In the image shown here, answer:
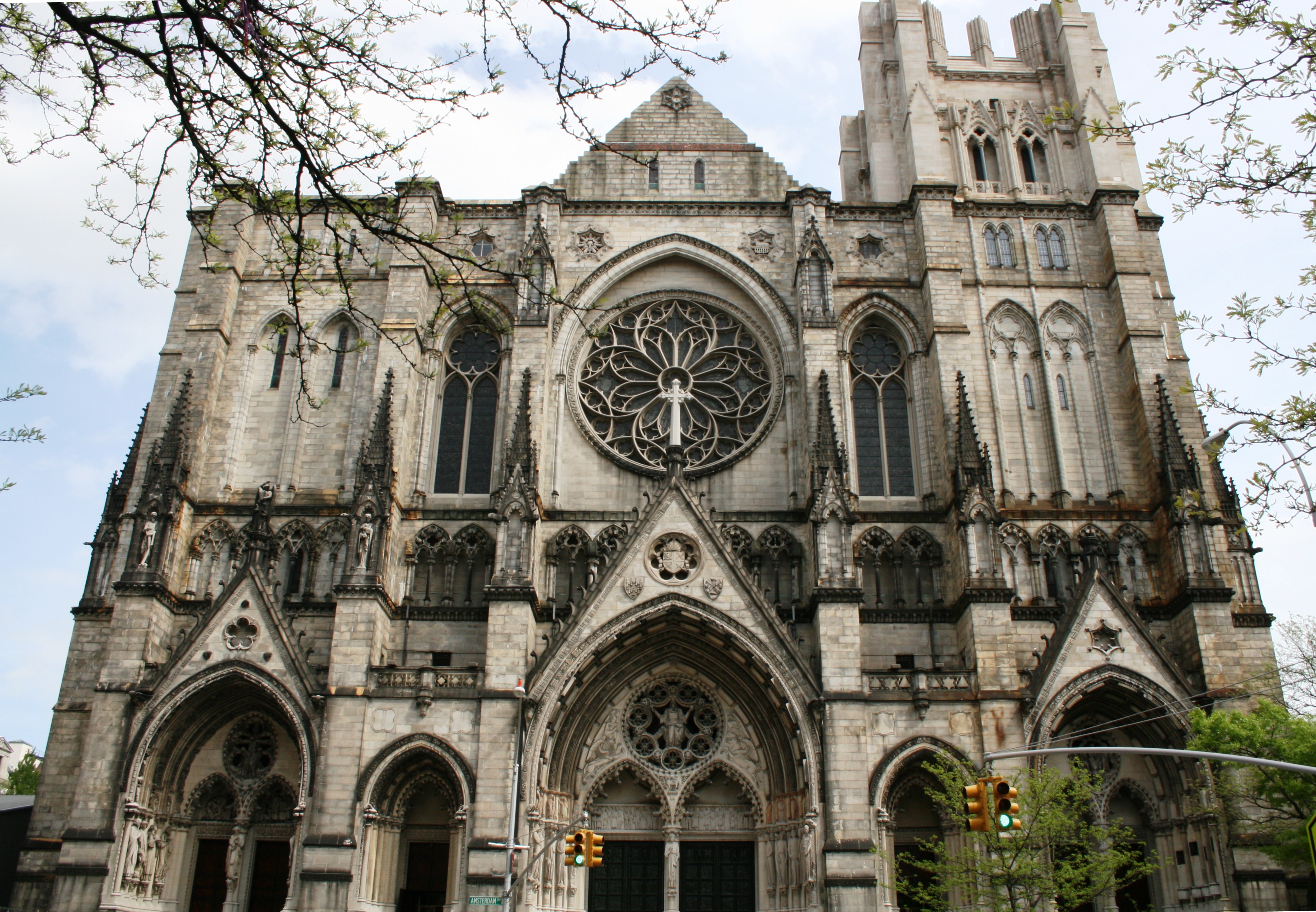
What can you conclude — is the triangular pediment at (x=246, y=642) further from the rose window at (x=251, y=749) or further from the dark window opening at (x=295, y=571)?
the dark window opening at (x=295, y=571)

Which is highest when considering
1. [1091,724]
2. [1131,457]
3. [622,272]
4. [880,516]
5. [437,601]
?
[622,272]

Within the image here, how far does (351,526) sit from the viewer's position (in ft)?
73.0

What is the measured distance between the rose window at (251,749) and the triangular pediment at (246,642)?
1780 mm

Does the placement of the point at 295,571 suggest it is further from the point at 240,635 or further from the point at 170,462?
the point at 170,462

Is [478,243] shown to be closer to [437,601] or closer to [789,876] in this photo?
[437,601]

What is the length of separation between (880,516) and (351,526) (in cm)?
1188

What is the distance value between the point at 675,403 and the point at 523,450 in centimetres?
455

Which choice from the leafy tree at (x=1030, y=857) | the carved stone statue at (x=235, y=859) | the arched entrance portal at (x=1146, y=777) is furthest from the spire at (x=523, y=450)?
the arched entrance portal at (x=1146, y=777)

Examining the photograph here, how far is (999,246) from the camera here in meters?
27.9

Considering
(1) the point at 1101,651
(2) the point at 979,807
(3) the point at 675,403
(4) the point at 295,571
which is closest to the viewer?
(2) the point at 979,807

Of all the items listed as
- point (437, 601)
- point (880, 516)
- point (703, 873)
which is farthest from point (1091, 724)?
point (437, 601)

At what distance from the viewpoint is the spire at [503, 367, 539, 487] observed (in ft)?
74.0

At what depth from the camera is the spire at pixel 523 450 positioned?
74.0 ft

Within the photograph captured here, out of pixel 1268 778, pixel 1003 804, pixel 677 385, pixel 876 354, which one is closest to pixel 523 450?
pixel 677 385
